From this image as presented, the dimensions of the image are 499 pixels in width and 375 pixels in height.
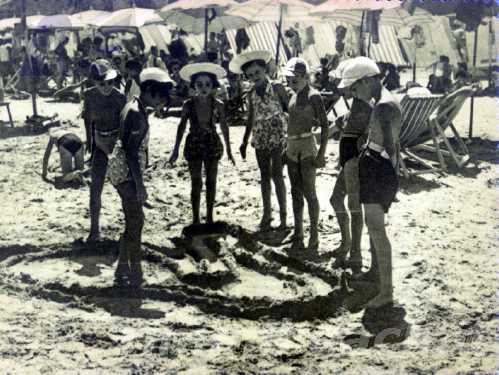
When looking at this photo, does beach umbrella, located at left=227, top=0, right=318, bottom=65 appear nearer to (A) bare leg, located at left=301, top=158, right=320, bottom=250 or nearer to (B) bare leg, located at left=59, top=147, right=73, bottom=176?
(B) bare leg, located at left=59, top=147, right=73, bottom=176

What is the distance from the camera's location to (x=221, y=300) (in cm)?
577

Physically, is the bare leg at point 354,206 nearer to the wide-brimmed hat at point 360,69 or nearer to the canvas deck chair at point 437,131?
the wide-brimmed hat at point 360,69

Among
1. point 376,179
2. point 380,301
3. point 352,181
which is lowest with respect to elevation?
point 380,301

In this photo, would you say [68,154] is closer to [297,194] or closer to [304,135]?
[297,194]

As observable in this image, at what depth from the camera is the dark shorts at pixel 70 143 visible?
380 inches

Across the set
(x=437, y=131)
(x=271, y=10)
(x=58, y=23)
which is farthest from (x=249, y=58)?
(x=58, y=23)

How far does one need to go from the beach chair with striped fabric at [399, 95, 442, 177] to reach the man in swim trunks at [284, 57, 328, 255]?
3149 mm

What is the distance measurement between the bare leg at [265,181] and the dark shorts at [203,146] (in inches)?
19.3

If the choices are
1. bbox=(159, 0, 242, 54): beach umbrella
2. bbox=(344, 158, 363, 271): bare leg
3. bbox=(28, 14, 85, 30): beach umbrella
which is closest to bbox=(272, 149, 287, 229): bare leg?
bbox=(344, 158, 363, 271): bare leg

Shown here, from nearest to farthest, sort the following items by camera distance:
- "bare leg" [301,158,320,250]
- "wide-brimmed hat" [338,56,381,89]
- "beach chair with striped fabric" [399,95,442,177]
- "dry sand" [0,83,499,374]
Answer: "dry sand" [0,83,499,374]
"wide-brimmed hat" [338,56,381,89]
"bare leg" [301,158,320,250]
"beach chair with striped fabric" [399,95,442,177]

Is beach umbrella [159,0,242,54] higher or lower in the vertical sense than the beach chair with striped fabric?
higher

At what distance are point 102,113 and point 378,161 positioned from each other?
9.46 feet

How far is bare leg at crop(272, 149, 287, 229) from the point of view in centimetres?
727

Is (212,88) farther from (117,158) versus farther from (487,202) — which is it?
(487,202)
